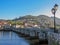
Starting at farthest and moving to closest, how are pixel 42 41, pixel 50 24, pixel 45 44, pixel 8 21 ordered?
pixel 8 21
pixel 50 24
pixel 42 41
pixel 45 44

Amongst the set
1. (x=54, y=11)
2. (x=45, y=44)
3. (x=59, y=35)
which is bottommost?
(x=45, y=44)

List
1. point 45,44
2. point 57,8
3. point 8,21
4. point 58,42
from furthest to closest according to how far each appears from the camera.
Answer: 1. point 8,21
2. point 45,44
3. point 57,8
4. point 58,42

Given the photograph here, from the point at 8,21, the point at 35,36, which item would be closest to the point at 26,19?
the point at 8,21

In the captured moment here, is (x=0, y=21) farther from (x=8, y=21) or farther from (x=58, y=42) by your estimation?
(x=58, y=42)

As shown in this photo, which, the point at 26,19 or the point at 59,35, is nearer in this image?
the point at 59,35

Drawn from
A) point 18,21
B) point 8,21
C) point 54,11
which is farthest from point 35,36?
point 8,21

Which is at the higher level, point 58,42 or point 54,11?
point 54,11

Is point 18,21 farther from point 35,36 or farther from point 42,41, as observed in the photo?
point 42,41

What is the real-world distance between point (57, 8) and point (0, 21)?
346 feet

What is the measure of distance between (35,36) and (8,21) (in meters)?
89.6

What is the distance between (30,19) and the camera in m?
96.5

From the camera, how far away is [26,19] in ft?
327

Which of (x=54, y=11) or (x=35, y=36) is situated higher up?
(x=54, y=11)

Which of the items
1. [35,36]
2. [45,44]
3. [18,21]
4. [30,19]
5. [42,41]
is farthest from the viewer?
[18,21]
